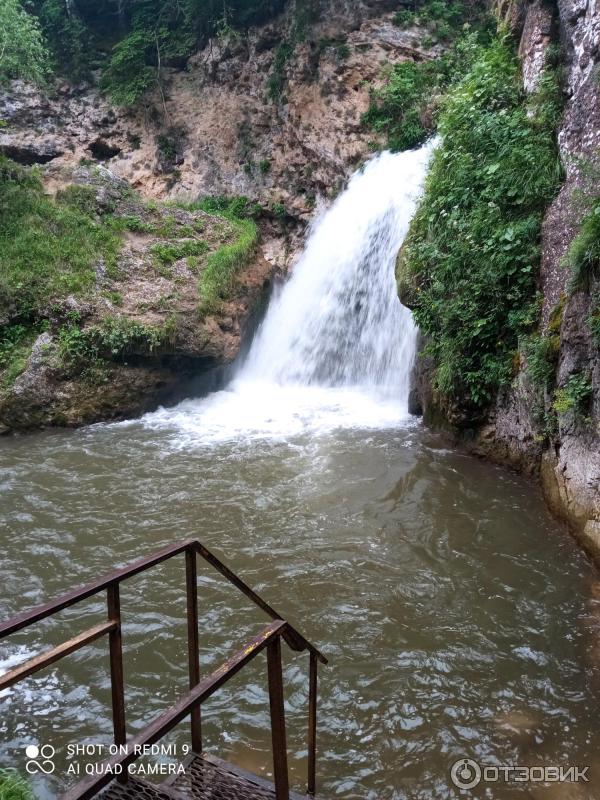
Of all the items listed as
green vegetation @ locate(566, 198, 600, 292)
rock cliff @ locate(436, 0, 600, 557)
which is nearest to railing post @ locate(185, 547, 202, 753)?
rock cliff @ locate(436, 0, 600, 557)

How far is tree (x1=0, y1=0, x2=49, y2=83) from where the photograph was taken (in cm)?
1510

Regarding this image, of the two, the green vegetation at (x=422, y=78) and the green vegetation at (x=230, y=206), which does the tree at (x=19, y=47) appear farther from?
the green vegetation at (x=422, y=78)

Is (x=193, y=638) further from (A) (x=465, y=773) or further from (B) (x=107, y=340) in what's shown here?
(B) (x=107, y=340)

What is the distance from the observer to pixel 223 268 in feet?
39.6

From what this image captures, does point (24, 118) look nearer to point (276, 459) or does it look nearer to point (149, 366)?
point (149, 366)

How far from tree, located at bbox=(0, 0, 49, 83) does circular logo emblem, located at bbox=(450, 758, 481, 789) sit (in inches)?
733

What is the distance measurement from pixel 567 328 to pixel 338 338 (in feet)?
20.5

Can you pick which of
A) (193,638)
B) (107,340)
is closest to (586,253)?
(193,638)

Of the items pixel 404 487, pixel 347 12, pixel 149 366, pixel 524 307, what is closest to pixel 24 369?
pixel 149 366

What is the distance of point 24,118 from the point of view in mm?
15820

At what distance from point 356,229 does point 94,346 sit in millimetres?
6112

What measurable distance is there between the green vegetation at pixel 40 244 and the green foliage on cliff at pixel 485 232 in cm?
681

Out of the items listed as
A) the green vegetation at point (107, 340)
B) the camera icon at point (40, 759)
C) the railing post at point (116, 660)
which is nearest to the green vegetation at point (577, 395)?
the railing post at point (116, 660)

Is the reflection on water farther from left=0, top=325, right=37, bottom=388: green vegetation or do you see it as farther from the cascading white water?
left=0, top=325, right=37, bottom=388: green vegetation
